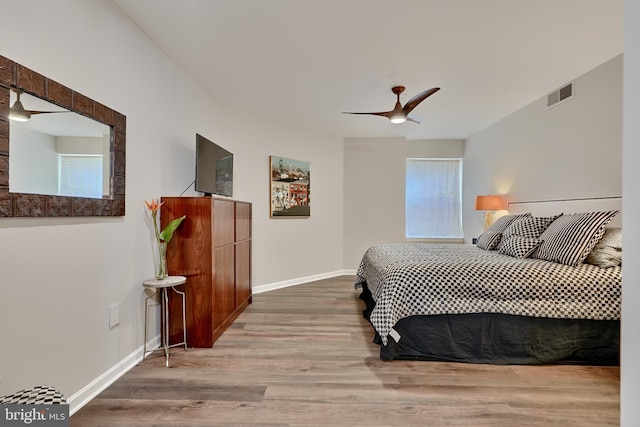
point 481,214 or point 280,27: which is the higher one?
point 280,27

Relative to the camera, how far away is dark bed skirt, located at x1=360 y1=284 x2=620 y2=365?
7.28 ft

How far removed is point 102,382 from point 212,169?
188 cm

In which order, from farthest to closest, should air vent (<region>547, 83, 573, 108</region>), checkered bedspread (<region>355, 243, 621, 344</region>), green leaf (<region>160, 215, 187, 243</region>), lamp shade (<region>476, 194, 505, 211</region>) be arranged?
lamp shade (<region>476, 194, 505, 211</region>)
air vent (<region>547, 83, 573, 108</region>)
green leaf (<region>160, 215, 187, 243</region>)
checkered bedspread (<region>355, 243, 621, 344</region>)

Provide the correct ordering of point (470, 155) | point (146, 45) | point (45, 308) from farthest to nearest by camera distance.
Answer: point (470, 155)
point (146, 45)
point (45, 308)

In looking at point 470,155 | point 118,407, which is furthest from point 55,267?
point 470,155

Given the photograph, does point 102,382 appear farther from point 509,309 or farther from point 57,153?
point 509,309

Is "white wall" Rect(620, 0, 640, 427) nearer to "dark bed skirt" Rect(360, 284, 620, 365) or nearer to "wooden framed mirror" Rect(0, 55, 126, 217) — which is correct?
"dark bed skirt" Rect(360, 284, 620, 365)

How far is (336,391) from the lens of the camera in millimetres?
1904

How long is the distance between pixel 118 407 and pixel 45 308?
71 cm

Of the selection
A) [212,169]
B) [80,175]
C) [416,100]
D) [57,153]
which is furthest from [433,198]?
A: [57,153]

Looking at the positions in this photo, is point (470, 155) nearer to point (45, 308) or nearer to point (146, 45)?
point (146, 45)

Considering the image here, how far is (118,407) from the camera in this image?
175cm

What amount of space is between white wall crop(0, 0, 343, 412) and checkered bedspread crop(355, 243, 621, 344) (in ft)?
6.09

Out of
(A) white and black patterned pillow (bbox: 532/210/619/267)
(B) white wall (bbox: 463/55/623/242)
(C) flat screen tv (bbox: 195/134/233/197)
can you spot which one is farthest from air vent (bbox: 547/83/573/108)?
(C) flat screen tv (bbox: 195/134/233/197)
